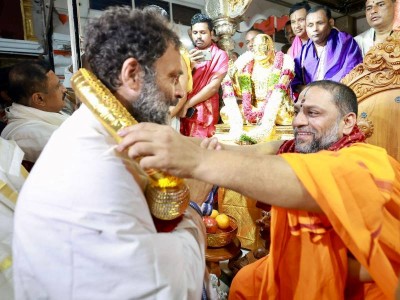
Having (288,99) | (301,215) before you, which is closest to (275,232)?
(301,215)

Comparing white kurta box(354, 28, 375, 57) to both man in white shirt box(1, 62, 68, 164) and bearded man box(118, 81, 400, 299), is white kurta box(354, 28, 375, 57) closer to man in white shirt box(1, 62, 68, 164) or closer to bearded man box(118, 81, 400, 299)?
bearded man box(118, 81, 400, 299)

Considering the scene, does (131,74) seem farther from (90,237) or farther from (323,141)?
(323,141)

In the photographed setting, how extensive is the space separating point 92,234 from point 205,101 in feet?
9.09

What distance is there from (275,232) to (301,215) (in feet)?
0.49

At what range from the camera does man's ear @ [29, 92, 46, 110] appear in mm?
2225

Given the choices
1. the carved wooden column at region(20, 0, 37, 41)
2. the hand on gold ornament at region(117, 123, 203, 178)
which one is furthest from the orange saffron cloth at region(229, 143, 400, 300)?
A: the carved wooden column at region(20, 0, 37, 41)

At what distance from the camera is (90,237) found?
0.73 metres

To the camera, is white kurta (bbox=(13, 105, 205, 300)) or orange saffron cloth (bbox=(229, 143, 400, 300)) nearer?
white kurta (bbox=(13, 105, 205, 300))

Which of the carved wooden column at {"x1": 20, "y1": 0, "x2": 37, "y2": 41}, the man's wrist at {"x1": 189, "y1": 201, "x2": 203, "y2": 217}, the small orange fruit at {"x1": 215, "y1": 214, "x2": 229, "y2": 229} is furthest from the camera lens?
the carved wooden column at {"x1": 20, "y1": 0, "x2": 37, "y2": 41}

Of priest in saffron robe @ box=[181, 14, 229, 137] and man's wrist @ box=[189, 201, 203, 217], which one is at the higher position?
priest in saffron robe @ box=[181, 14, 229, 137]

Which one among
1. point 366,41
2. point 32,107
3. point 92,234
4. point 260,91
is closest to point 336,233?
point 92,234

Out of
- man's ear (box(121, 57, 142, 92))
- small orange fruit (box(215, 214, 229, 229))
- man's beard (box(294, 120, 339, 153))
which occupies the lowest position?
small orange fruit (box(215, 214, 229, 229))

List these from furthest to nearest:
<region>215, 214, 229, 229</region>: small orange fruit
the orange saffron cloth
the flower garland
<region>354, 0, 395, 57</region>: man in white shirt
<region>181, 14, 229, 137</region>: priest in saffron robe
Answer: <region>181, 14, 229, 137</region>: priest in saffron robe
the flower garland
<region>354, 0, 395, 57</region>: man in white shirt
<region>215, 214, 229, 229</region>: small orange fruit
the orange saffron cloth

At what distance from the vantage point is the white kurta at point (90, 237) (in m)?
0.73
